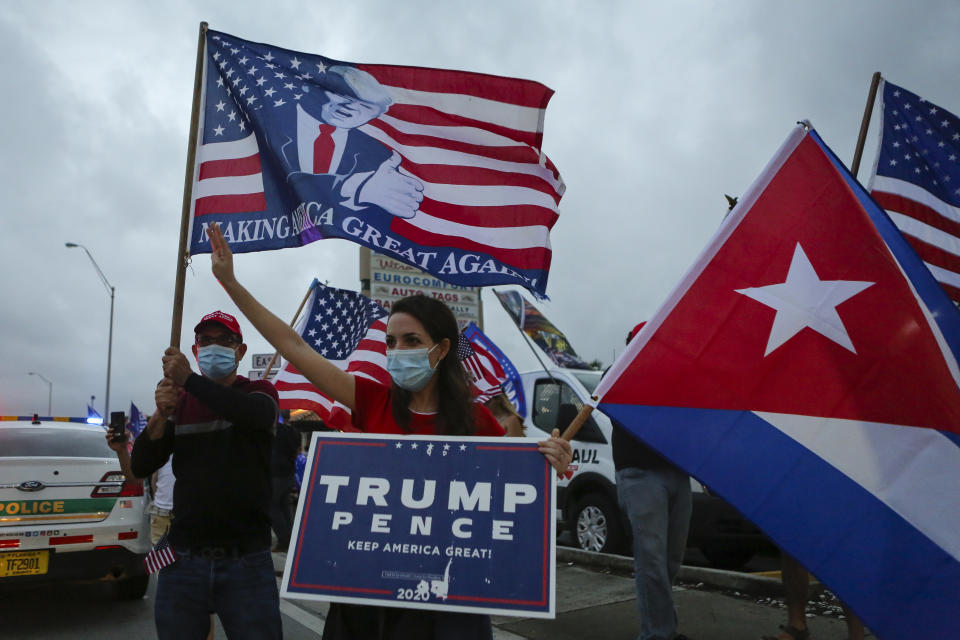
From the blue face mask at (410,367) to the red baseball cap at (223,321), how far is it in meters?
1.00

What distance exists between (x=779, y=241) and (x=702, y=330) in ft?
1.51

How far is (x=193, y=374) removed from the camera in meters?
2.79

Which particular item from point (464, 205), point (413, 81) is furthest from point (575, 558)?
point (413, 81)

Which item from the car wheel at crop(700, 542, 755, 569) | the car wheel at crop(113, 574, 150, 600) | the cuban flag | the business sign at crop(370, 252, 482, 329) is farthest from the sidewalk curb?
the business sign at crop(370, 252, 482, 329)

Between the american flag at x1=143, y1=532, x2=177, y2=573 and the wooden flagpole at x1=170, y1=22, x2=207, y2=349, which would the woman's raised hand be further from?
the american flag at x1=143, y1=532, x2=177, y2=573

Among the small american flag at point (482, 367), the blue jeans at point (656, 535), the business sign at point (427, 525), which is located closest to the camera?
the business sign at point (427, 525)

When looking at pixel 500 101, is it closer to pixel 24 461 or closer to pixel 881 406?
pixel 881 406

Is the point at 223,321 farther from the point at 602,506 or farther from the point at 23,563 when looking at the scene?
the point at 602,506

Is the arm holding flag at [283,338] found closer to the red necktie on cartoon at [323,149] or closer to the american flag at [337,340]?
the red necktie on cartoon at [323,149]

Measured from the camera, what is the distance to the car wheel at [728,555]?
26.0 ft

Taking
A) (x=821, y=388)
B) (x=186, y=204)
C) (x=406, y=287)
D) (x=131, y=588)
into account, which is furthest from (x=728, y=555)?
(x=406, y=287)

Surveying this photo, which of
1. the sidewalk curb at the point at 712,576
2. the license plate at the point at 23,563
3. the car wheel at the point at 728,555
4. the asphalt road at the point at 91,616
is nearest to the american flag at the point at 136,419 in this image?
the asphalt road at the point at 91,616

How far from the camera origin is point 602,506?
811 cm

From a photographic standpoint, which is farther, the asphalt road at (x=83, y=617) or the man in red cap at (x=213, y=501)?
the asphalt road at (x=83, y=617)
